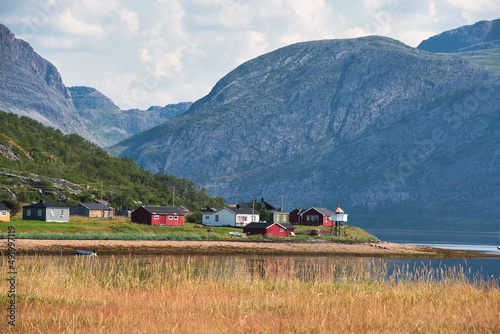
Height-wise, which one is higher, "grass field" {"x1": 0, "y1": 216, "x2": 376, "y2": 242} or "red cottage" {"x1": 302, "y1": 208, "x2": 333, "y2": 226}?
"red cottage" {"x1": 302, "y1": 208, "x2": 333, "y2": 226}

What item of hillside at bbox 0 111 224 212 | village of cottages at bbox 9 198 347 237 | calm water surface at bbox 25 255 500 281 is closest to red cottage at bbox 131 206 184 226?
village of cottages at bbox 9 198 347 237

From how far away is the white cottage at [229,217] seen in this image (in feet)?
432

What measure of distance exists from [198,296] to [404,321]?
8249 millimetres

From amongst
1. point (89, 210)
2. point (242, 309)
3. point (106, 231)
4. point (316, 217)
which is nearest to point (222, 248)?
point (106, 231)

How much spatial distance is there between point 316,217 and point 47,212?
7076 cm

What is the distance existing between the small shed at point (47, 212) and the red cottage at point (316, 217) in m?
65.8

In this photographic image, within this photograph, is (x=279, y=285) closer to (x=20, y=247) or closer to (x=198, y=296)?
(x=198, y=296)

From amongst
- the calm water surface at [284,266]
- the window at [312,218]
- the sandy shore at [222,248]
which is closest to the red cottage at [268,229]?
the sandy shore at [222,248]

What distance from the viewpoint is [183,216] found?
125 m

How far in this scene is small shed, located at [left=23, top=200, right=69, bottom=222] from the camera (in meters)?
105

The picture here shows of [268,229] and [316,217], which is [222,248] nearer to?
[268,229]

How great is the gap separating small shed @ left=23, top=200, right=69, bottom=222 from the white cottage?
3599cm

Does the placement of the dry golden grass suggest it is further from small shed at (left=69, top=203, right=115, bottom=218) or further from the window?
the window

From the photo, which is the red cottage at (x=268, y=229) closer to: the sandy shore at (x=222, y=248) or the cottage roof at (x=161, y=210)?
the sandy shore at (x=222, y=248)
